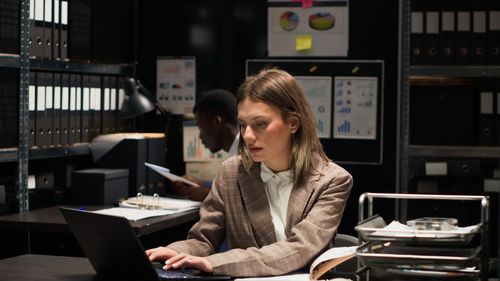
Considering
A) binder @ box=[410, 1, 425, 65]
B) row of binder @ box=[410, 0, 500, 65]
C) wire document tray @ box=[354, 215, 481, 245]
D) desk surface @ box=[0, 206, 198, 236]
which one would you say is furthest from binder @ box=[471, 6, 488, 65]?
wire document tray @ box=[354, 215, 481, 245]

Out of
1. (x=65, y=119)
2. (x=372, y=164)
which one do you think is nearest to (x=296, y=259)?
(x=65, y=119)

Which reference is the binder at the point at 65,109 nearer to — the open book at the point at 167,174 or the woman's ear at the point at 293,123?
the open book at the point at 167,174

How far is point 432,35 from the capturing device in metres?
4.38

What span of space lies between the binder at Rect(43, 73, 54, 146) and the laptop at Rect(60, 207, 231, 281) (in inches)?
70.6

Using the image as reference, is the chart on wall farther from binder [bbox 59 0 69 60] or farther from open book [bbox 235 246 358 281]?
open book [bbox 235 246 358 281]

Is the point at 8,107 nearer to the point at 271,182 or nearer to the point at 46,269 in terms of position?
the point at 46,269

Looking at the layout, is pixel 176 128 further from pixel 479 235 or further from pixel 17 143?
pixel 479 235

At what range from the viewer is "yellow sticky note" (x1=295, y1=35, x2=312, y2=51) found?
4.75 m

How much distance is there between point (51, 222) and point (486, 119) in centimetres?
225

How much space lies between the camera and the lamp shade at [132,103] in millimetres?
4438

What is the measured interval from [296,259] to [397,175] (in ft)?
7.90

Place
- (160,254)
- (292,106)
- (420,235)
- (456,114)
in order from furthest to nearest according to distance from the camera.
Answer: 1. (456,114)
2. (292,106)
3. (160,254)
4. (420,235)

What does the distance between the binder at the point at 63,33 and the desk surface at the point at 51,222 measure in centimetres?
80

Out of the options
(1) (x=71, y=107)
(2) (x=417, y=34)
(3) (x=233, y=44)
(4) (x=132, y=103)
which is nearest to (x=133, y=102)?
(4) (x=132, y=103)
